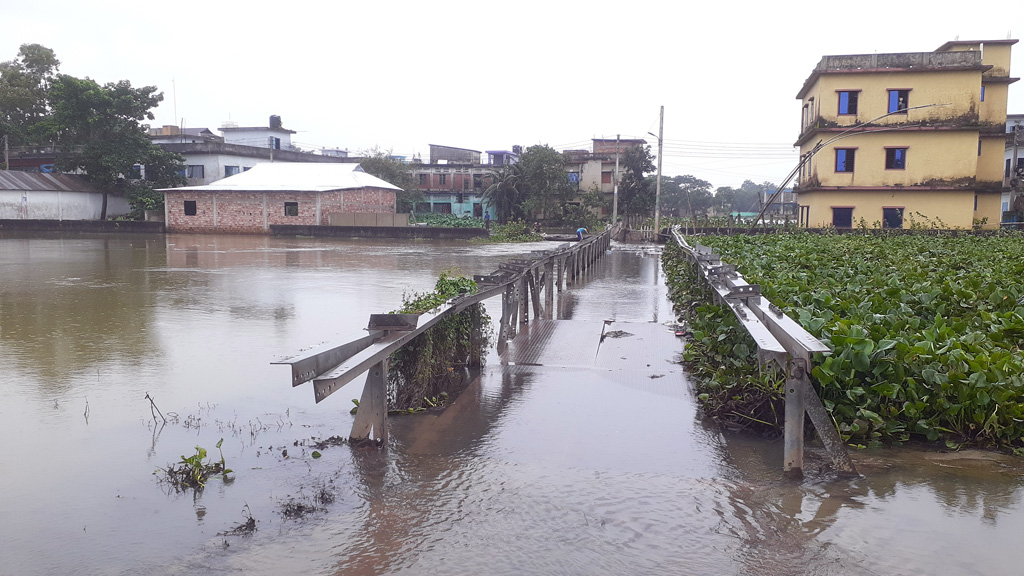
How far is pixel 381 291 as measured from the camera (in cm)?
1545

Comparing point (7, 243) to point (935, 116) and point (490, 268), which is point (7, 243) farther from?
point (935, 116)

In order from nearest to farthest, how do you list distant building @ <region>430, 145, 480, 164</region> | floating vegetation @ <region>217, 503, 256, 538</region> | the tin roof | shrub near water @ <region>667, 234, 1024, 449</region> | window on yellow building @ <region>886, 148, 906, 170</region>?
1. floating vegetation @ <region>217, 503, 256, 538</region>
2. shrub near water @ <region>667, 234, 1024, 449</region>
3. window on yellow building @ <region>886, 148, 906, 170</region>
4. the tin roof
5. distant building @ <region>430, 145, 480, 164</region>

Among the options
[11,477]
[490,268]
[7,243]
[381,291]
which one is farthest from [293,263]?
[11,477]

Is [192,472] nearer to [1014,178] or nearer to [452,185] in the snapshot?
[1014,178]

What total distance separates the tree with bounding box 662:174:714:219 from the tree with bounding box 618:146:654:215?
90.6 feet

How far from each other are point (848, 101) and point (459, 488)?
33.3 meters

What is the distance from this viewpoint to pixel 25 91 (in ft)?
180

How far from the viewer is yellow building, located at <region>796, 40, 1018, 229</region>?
106 feet

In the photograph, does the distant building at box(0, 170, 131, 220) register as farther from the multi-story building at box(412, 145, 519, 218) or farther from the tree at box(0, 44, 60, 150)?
the multi-story building at box(412, 145, 519, 218)

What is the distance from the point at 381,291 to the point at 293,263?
8.36 metres

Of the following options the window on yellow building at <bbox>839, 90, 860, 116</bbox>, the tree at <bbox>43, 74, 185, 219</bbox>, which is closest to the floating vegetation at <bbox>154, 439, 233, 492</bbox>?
the window on yellow building at <bbox>839, 90, 860, 116</bbox>

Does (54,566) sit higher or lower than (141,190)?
lower

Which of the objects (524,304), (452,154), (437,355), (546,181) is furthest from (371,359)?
(452,154)

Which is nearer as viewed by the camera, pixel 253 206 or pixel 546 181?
pixel 253 206
